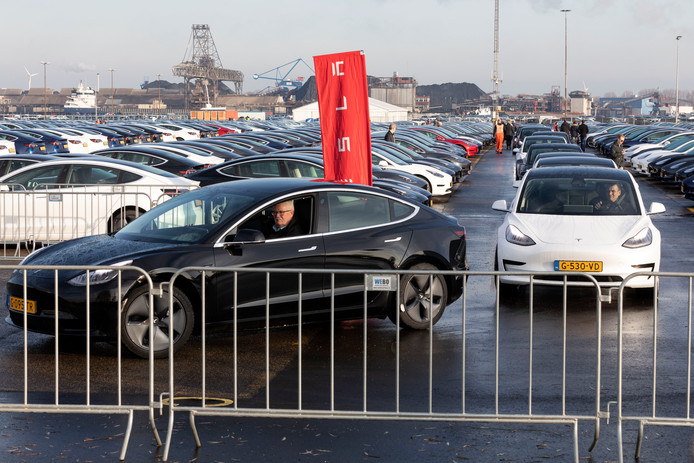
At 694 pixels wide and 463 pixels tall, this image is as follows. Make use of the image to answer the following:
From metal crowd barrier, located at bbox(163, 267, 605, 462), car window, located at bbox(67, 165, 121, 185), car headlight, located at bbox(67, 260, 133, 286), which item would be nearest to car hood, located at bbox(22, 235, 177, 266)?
car headlight, located at bbox(67, 260, 133, 286)

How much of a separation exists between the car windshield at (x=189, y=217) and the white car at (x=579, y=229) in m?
2.93

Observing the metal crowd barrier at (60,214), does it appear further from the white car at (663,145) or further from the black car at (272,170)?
the white car at (663,145)

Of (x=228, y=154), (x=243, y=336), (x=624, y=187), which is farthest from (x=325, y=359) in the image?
(x=228, y=154)

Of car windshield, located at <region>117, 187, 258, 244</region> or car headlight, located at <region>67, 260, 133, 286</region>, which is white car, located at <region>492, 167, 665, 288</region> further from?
car headlight, located at <region>67, 260, 133, 286</region>

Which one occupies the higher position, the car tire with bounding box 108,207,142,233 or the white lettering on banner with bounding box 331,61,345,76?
the white lettering on banner with bounding box 331,61,345,76

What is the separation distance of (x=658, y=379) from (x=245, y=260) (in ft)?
11.5

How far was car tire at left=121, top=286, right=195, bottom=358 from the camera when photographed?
7.77 metres

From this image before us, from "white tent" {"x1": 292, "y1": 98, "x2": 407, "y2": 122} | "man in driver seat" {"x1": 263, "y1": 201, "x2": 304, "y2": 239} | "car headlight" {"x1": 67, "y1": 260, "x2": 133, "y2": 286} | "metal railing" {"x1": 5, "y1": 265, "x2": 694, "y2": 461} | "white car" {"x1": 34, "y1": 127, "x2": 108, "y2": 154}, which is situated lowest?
"metal railing" {"x1": 5, "y1": 265, "x2": 694, "y2": 461}

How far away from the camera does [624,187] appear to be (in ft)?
40.0

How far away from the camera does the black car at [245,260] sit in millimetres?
7789

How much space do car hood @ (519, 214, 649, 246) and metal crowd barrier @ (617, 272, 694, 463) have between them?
1.00 metres

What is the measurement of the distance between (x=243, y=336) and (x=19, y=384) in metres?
2.34

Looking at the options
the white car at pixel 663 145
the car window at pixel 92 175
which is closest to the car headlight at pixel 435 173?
the car window at pixel 92 175

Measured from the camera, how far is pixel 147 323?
7867mm
